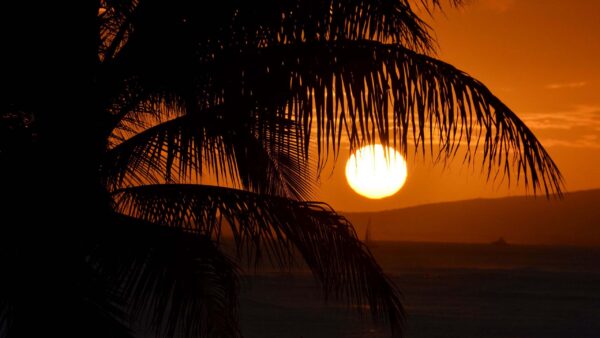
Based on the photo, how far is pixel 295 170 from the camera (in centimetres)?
717

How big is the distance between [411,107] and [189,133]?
1.34 metres

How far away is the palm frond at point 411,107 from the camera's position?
4711 mm

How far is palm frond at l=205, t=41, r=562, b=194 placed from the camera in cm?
471

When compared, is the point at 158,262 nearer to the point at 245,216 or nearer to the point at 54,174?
the point at 245,216

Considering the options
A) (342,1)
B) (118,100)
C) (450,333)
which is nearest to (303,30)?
(342,1)

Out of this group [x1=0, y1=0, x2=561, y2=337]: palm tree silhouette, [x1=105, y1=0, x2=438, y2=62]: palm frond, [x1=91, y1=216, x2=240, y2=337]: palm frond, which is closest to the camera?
[x1=0, y1=0, x2=561, y2=337]: palm tree silhouette

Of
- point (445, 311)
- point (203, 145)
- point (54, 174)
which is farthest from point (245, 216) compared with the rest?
point (445, 311)

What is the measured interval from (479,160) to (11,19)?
9.01ft

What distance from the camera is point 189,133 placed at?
5.21 meters

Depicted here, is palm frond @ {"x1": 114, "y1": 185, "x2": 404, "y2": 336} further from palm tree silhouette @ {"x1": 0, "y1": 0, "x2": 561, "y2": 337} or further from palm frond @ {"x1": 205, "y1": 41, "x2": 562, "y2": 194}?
palm frond @ {"x1": 205, "y1": 41, "x2": 562, "y2": 194}

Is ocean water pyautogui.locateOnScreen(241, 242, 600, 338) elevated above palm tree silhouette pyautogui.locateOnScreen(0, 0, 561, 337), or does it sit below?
below

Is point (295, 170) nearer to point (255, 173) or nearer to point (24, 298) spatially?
point (255, 173)

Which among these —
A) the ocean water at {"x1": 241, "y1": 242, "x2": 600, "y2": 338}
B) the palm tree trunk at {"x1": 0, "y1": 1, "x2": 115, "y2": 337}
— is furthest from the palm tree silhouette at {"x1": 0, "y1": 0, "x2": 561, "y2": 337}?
the ocean water at {"x1": 241, "y1": 242, "x2": 600, "y2": 338}

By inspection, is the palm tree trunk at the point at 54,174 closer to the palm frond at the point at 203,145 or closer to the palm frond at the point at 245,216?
the palm frond at the point at 203,145
